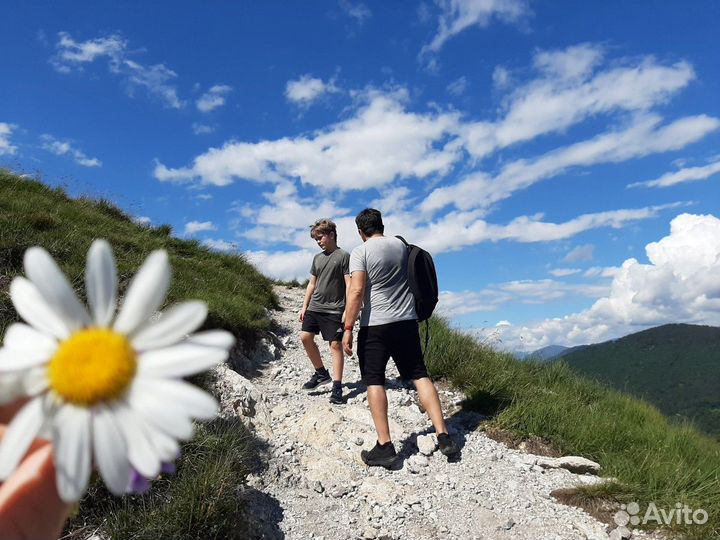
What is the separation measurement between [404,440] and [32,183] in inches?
357

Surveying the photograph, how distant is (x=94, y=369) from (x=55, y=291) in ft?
0.48

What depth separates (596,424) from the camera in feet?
19.9

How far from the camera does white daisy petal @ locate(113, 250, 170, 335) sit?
0.61 m

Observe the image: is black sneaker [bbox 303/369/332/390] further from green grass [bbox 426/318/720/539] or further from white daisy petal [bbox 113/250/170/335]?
white daisy petal [bbox 113/250/170/335]

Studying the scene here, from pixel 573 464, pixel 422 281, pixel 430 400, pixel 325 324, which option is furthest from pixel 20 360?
pixel 325 324

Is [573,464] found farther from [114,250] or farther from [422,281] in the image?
[114,250]

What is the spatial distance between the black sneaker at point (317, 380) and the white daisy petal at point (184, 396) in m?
6.87

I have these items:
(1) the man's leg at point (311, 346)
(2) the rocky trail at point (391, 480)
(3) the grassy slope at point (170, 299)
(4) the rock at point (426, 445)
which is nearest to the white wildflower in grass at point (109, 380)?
(3) the grassy slope at point (170, 299)

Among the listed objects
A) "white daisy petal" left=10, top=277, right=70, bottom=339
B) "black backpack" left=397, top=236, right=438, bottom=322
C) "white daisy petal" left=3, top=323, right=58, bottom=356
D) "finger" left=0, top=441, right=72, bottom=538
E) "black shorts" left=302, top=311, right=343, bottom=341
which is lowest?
"finger" left=0, top=441, right=72, bottom=538

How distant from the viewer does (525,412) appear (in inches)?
248

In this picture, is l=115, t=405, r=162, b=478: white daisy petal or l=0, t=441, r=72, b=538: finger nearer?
l=115, t=405, r=162, b=478: white daisy petal

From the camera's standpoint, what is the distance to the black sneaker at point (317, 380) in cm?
726

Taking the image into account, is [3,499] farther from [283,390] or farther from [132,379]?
[283,390]

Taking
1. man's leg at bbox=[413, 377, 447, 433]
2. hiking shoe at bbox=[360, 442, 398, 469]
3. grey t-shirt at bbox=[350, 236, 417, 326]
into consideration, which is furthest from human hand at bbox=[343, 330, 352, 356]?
hiking shoe at bbox=[360, 442, 398, 469]
